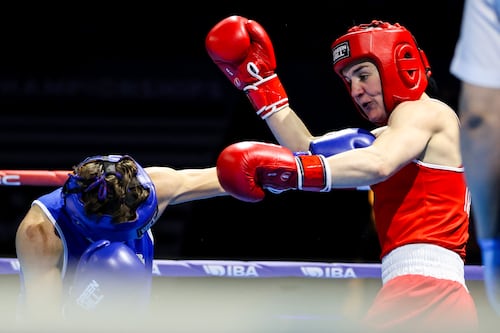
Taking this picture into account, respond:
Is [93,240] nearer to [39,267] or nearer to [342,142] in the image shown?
[39,267]

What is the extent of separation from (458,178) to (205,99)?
2.72m

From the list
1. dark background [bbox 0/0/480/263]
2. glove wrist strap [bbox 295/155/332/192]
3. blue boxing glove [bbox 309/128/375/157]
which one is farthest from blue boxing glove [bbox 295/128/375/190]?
dark background [bbox 0/0/480/263]

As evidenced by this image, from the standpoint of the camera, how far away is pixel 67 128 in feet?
15.8

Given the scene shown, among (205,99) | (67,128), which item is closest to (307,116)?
(205,99)

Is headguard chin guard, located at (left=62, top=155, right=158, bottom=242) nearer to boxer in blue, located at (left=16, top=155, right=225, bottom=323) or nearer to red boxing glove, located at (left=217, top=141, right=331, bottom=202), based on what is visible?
boxer in blue, located at (left=16, top=155, right=225, bottom=323)

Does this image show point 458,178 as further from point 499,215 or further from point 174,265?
point 174,265

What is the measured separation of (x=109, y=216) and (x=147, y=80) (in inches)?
108

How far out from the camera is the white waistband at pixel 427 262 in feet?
6.88

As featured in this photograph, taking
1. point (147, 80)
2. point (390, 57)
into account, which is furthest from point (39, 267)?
point (147, 80)

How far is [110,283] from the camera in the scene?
1948 mm

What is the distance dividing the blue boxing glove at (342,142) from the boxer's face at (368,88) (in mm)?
195

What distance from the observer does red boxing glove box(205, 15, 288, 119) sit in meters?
2.66

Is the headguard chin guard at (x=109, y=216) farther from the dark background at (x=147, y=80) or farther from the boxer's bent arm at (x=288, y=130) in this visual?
the dark background at (x=147, y=80)

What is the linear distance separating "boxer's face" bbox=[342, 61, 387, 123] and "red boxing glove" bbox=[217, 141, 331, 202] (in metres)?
0.41
